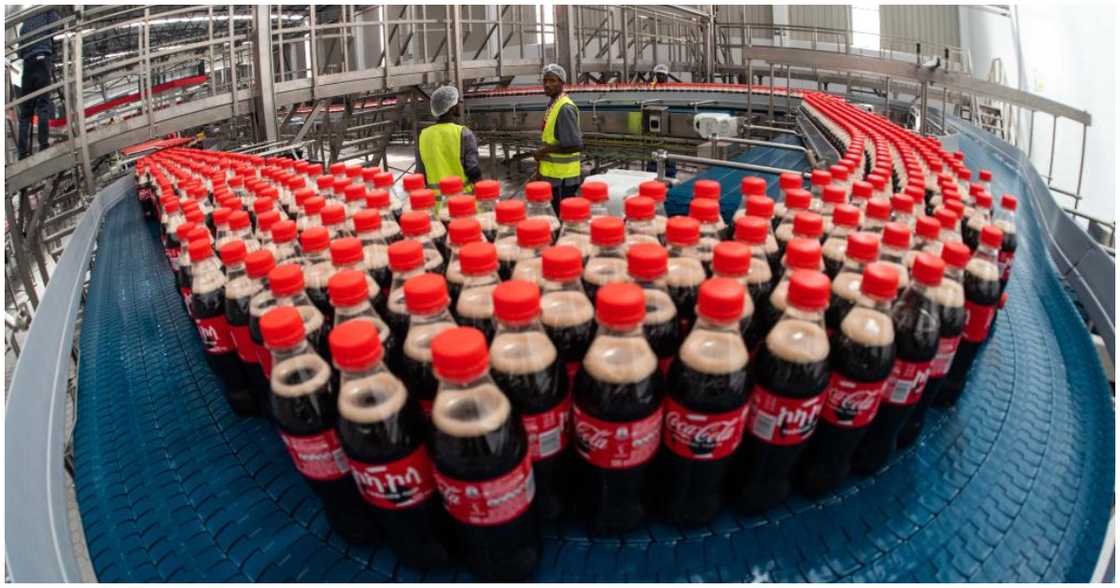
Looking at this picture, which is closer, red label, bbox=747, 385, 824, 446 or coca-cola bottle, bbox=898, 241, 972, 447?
red label, bbox=747, 385, 824, 446

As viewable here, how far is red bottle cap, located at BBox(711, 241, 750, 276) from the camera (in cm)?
86

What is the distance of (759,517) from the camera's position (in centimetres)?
93

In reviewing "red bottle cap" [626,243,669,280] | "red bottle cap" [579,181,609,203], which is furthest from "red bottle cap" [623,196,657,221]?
"red bottle cap" [626,243,669,280]

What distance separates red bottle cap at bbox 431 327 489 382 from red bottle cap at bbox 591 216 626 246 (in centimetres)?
40

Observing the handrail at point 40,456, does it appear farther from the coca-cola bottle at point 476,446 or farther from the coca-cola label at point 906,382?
the coca-cola label at point 906,382

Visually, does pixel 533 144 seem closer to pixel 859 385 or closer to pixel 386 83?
pixel 386 83

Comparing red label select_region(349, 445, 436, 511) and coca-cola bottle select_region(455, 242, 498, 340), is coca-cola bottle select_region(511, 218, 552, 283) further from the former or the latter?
red label select_region(349, 445, 436, 511)

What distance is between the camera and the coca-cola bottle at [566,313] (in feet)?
2.77

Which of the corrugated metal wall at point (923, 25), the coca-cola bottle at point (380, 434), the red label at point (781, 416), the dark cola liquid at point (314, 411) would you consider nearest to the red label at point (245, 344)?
the dark cola liquid at point (314, 411)

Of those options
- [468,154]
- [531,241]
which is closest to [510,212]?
[531,241]

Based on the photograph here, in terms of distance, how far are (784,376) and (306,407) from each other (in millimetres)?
643

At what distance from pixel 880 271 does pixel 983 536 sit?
48 cm

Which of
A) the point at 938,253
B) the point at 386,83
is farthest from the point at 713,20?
the point at 938,253

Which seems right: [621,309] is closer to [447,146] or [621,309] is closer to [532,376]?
[532,376]
